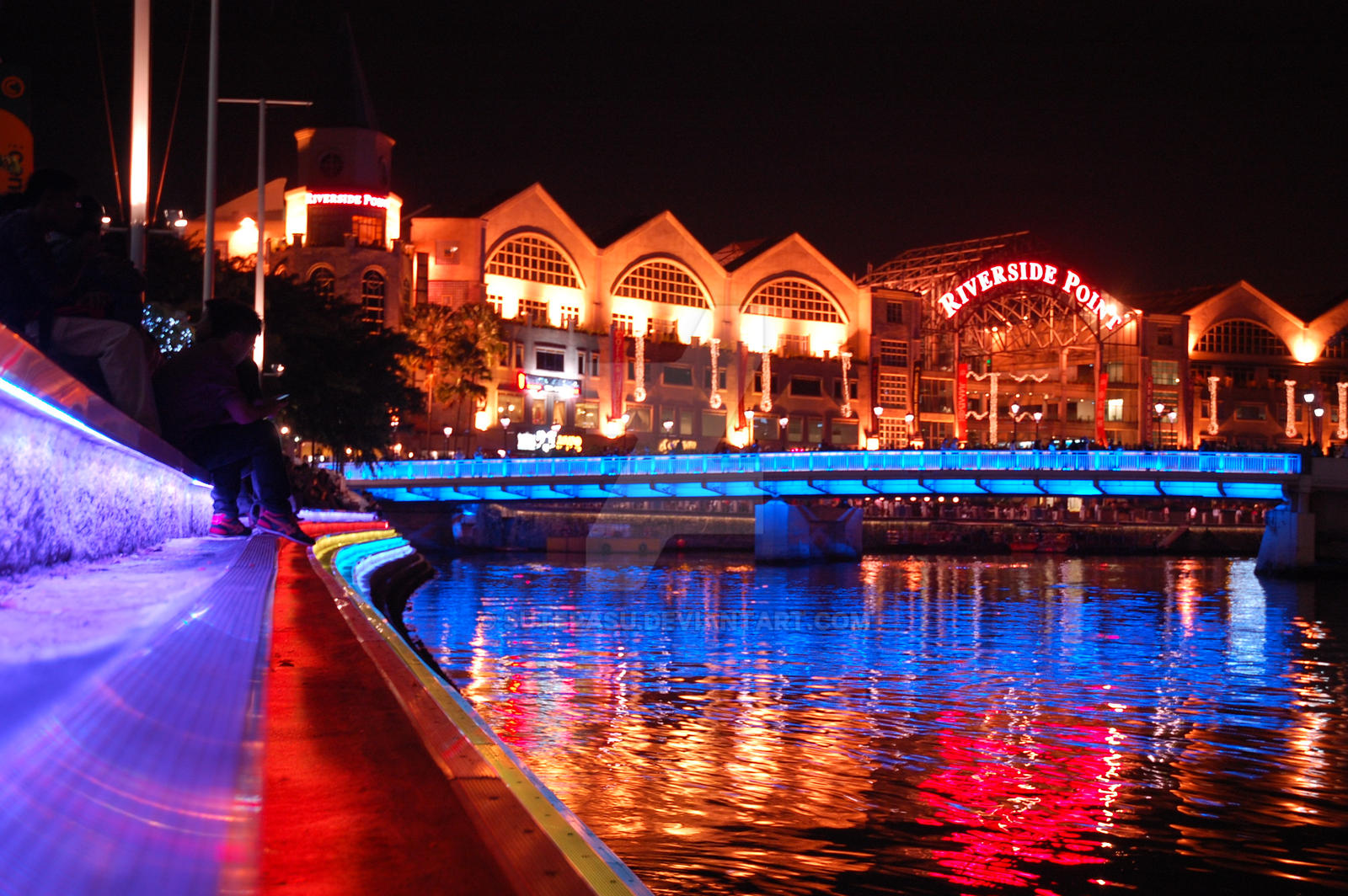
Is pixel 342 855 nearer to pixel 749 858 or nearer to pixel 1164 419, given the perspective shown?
pixel 749 858

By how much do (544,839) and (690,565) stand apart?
54552 millimetres

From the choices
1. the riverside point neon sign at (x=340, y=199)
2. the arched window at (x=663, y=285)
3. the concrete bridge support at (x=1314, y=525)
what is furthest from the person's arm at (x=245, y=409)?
the arched window at (x=663, y=285)

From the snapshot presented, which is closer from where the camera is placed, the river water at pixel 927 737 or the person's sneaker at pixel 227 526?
the river water at pixel 927 737

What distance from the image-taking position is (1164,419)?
308 ft

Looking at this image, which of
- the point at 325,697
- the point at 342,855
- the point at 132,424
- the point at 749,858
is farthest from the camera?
the point at 749,858

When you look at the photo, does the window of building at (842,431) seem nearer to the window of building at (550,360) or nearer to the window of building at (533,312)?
the window of building at (550,360)

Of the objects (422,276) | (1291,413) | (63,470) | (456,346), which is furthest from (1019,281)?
(63,470)

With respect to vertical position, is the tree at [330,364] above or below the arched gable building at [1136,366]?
below

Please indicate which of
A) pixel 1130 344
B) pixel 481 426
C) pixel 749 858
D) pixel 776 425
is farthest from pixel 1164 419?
pixel 749 858

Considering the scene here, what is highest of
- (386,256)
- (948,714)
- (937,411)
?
(386,256)

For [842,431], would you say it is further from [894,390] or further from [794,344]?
[794,344]

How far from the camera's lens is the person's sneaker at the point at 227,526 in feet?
38.3

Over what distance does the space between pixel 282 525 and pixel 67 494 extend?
240 inches

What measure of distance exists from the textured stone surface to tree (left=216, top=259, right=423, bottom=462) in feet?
105
